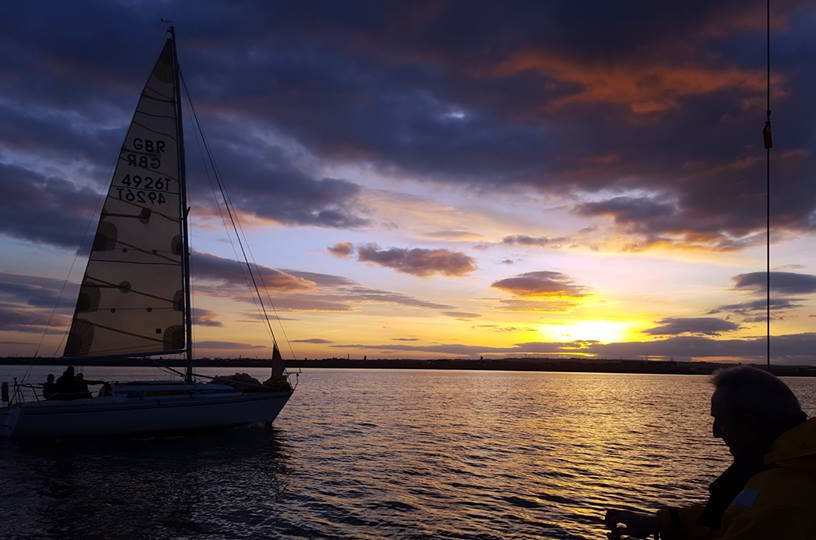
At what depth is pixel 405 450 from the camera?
2848 centimetres

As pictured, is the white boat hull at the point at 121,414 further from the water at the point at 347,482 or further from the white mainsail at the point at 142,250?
the white mainsail at the point at 142,250

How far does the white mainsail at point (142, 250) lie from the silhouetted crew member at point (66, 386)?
1731mm

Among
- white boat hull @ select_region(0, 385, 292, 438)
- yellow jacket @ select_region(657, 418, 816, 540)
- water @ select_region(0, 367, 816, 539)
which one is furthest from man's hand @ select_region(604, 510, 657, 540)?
white boat hull @ select_region(0, 385, 292, 438)

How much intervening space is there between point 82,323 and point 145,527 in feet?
55.0

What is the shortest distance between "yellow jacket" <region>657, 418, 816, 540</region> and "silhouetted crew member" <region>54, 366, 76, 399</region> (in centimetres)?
2923

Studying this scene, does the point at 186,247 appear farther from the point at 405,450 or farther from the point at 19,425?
the point at 405,450

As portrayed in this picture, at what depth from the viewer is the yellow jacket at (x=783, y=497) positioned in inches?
105

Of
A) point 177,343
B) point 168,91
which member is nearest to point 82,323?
point 177,343

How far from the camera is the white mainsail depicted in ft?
92.5

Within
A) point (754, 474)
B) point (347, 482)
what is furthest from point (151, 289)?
point (754, 474)

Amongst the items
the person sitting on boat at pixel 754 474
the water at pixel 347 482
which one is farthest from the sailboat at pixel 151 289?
the person sitting on boat at pixel 754 474

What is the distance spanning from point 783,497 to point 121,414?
93.4 feet

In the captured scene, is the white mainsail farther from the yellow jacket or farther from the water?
the yellow jacket

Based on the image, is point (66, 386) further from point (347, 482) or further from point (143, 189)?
point (347, 482)
